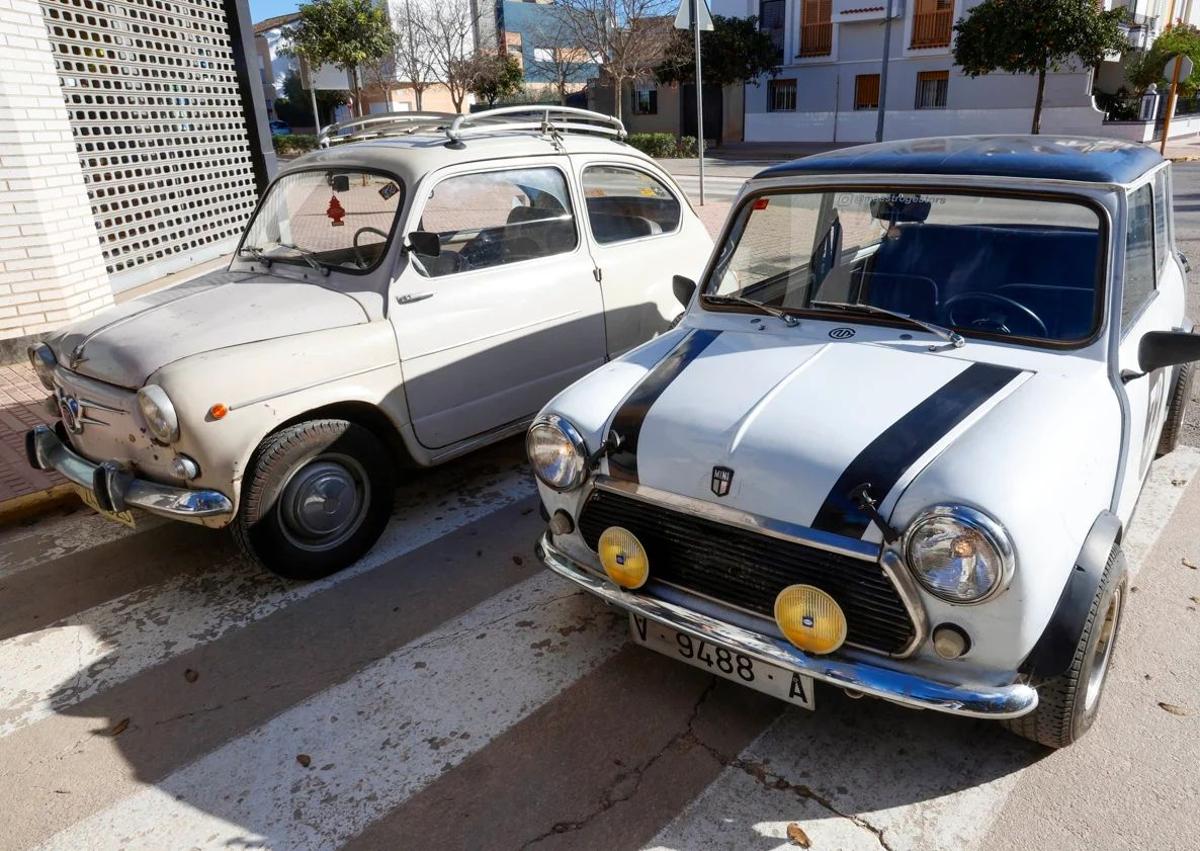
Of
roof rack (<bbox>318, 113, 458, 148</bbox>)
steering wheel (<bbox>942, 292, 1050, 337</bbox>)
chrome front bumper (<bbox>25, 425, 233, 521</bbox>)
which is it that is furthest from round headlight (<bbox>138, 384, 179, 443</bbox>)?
steering wheel (<bbox>942, 292, 1050, 337</bbox>)

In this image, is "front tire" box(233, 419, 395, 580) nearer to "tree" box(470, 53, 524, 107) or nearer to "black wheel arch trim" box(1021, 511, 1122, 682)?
"black wheel arch trim" box(1021, 511, 1122, 682)

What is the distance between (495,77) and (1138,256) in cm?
3790

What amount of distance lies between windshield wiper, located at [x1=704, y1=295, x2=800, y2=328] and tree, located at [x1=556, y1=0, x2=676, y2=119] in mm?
26915

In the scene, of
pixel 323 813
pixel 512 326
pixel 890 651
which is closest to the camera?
pixel 890 651

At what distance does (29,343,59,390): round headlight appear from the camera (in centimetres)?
438

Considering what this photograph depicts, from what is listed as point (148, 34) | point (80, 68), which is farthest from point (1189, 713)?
point (148, 34)

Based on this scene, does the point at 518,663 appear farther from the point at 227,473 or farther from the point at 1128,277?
the point at 1128,277

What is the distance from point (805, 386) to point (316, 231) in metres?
3.17

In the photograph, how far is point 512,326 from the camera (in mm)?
4875

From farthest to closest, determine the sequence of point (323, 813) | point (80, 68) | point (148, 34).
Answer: point (148, 34) → point (80, 68) → point (323, 813)

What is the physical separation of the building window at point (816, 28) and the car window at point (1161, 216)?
33.6 m

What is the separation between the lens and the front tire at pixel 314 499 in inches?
155

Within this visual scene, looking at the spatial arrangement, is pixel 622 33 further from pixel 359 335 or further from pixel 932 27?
pixel 359 335

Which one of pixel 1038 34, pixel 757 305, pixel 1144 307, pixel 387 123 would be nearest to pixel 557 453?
pixel 757 305
